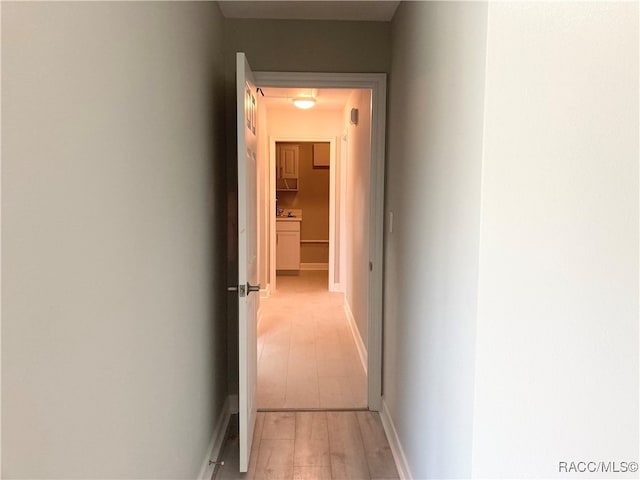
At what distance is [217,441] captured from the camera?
2.51m

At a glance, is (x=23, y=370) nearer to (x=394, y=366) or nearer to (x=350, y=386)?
(x=394, y=366)

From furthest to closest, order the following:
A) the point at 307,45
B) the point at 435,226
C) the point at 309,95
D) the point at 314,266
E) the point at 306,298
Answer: the point at 314,266 → the point at 306,298 → the point at 309,95 → the point at 307,45 → the point at 435,226

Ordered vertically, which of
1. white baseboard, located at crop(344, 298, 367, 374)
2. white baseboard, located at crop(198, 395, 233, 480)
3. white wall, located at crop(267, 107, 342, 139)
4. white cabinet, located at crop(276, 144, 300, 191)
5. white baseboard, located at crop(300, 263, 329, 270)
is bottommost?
white baseboard, located at crop(198, 395, 233, 480)

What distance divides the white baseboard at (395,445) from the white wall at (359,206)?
750mm

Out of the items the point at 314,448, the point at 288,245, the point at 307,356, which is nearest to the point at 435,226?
the point at 314,448

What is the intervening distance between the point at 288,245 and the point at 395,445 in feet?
17.0

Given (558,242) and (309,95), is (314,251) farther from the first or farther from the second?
(558,242)

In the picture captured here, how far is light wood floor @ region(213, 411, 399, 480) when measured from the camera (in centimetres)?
232

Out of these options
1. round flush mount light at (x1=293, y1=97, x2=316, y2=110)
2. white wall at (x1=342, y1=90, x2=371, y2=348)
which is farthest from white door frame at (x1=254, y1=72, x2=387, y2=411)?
round flush mount light at (x1=293, y1=97, x2=316, y2=110)

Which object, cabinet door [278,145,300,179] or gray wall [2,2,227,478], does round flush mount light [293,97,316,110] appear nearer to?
cabinet door [278,145,300,179]

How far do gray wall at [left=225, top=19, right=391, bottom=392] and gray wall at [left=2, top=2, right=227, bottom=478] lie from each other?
0.73 metres

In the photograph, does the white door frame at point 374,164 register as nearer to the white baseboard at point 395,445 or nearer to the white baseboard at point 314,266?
the white baseboard at point 395,445

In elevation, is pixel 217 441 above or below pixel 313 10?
below

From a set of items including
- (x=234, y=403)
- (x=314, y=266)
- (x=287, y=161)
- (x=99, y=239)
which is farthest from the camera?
(x=314, y=266)
